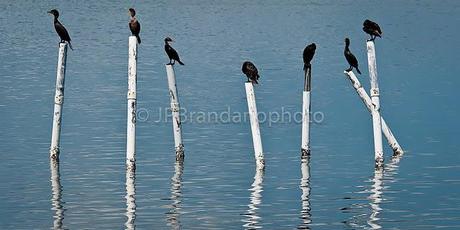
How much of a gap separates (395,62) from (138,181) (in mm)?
43305

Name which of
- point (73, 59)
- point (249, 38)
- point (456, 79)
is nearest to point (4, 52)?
point (73, 59)

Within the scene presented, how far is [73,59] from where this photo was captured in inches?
3088

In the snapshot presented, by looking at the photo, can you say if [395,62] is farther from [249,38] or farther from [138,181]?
[138,181]

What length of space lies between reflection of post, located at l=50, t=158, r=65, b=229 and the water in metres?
0.05

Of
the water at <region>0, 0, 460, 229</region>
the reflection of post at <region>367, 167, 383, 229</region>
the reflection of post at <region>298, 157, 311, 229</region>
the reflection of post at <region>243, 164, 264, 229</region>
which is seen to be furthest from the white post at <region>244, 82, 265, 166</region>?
the reflection of post at <region>367, 167, 383, 229</region>

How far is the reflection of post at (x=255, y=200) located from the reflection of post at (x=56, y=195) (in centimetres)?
431

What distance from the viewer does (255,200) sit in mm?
32625

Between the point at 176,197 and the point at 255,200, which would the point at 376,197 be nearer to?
the point at 255,200

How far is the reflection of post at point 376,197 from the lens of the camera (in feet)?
97.1

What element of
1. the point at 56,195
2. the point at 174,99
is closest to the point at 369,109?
the point at 174,99

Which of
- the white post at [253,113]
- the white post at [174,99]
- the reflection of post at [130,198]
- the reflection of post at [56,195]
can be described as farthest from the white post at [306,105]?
the reflection of post at [56,195]

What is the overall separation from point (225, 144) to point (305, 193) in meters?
9.52

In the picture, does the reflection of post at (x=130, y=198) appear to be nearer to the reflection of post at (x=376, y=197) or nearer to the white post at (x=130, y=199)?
the white post at (x=130, y=199)

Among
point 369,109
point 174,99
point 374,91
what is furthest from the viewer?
point 174,99
